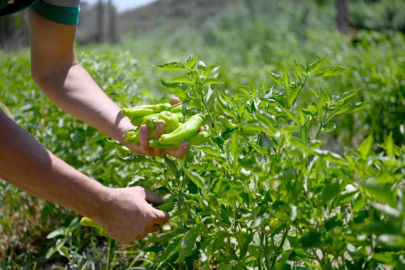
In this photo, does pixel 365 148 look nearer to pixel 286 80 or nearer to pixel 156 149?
pixel 286 80

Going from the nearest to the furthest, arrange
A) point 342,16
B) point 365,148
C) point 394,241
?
point 394,241 < point 365,148 < point 342,16

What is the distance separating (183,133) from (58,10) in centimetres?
104

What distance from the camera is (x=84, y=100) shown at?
1943 mm

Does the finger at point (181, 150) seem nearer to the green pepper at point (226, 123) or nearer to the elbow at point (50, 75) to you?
the green pepper at point (226, 123)

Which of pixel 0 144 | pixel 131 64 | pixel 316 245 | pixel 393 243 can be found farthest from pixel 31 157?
pixel 131 64

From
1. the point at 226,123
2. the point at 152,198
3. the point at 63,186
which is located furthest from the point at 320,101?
the point at 63,186

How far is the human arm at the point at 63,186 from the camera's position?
4.73 ft

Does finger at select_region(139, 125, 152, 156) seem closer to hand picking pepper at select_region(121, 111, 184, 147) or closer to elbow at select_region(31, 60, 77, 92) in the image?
hand picking pepper at select_region(121, 111, 184, 147)

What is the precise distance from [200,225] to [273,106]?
486mm

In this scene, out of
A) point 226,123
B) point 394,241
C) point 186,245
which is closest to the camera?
point 394,241

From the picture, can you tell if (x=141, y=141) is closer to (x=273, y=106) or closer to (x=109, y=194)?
(x=109, y=194)

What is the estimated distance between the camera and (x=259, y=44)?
998 cm

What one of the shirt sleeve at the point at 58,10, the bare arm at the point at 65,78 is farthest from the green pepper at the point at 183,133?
the shirt sleeve at the point at 58,10

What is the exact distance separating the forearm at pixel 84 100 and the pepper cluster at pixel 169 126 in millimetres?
180
